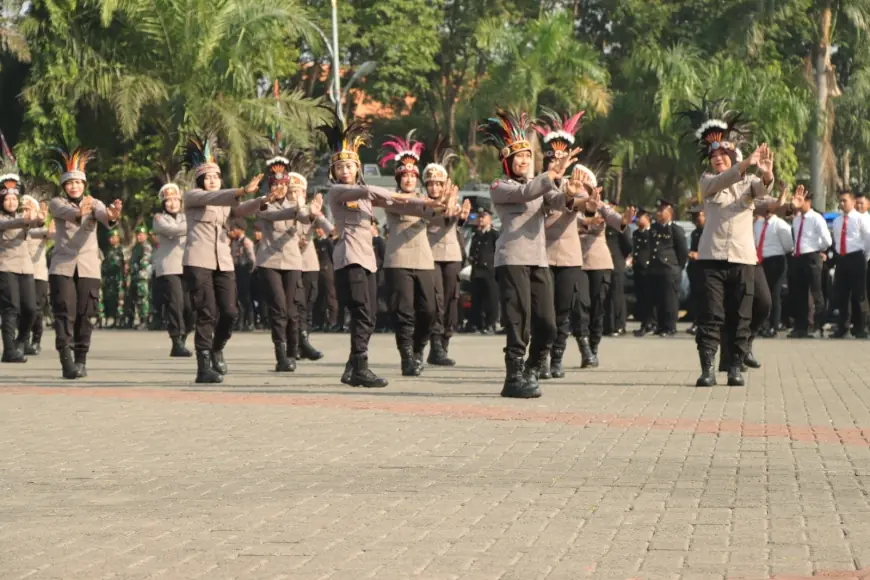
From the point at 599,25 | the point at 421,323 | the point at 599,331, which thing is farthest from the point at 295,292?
the point at 599,25

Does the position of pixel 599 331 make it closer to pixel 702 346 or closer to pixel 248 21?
pixel 702 346

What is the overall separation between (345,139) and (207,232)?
1643 mm

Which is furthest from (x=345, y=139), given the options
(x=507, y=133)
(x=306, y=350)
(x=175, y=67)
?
(x=175, y=67)

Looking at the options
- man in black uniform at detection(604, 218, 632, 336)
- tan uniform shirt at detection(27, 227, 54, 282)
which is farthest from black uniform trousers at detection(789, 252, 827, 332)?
tan uniform shirt at detection(27, 227, 54, 282)

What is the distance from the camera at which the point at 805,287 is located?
25.7 meters

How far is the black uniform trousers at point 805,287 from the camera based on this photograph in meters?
25.5

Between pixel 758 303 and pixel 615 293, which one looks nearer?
pixel 758 303

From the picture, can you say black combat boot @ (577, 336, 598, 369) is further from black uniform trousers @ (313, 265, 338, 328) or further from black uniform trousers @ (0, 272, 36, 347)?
black uniform trousers @ (313, 265, 338, 328)

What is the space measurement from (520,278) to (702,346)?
2.03 metres

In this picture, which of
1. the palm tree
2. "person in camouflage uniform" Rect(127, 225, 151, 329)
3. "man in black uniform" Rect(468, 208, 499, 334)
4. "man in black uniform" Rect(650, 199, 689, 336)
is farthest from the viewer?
the palm tree

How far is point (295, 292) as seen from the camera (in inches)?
690

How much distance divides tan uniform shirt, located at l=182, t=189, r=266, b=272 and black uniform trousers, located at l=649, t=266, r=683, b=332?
12.0m

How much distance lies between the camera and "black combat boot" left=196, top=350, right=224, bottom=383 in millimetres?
15375

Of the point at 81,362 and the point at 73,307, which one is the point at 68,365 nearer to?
the point at 81,362
